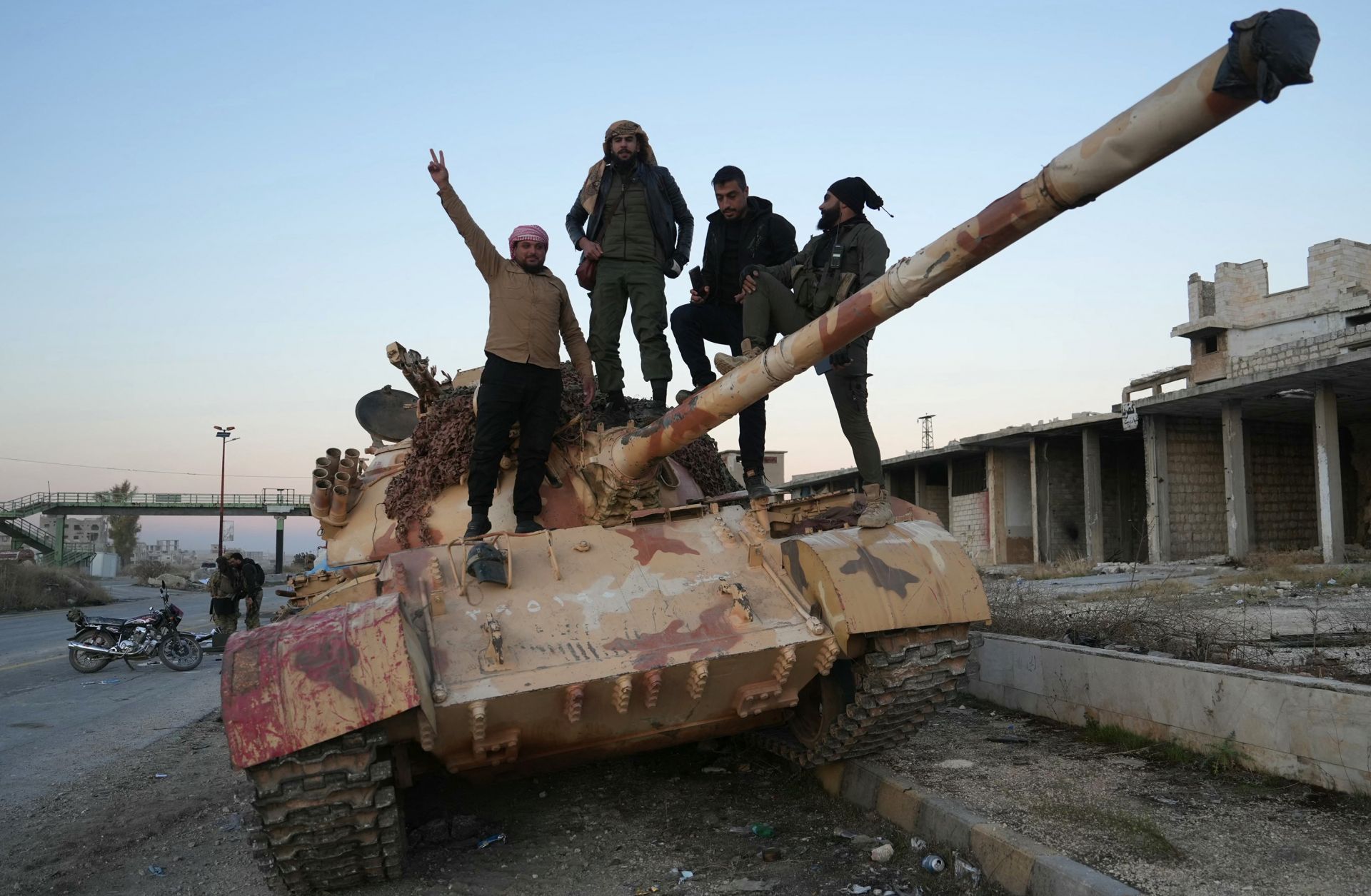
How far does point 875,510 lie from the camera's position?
546 cm

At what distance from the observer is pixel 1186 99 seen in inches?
119

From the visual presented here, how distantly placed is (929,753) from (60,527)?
187 ft

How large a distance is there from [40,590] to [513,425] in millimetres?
32791

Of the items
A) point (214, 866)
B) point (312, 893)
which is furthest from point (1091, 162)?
point (214, 866)

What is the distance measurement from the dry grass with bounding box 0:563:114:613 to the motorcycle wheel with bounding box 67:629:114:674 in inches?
729

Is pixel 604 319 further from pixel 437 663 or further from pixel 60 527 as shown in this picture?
pixel 60 527

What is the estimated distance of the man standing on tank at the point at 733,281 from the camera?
23.9 ft

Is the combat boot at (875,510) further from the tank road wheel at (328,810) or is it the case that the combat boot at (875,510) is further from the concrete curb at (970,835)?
the tank road wheel at (328,810)

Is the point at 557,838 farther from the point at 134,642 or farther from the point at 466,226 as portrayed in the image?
the point at 134,642

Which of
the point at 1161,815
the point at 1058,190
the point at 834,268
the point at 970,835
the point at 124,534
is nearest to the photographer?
the point at 1058,190

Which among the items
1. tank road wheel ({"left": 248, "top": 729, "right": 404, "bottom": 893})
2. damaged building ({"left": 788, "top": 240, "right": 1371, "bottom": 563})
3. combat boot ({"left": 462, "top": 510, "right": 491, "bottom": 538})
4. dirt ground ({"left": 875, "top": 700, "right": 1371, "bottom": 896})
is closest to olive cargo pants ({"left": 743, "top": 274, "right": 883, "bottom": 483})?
dirt ground ({"left": 875, "top": 700, "right": 1371, "bottom": 896})

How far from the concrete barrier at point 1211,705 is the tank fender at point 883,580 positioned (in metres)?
1.26

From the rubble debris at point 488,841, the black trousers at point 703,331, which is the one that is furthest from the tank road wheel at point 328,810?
the black trousers at point 703,331

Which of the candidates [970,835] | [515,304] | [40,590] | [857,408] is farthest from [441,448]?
[40,590]
